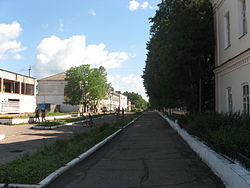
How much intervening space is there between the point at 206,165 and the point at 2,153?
7258mm

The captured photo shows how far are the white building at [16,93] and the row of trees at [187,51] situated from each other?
27316 mm

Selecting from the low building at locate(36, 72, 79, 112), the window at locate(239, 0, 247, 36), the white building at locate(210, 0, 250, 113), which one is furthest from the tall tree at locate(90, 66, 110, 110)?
the window at locate(239, 0, 247, 36)

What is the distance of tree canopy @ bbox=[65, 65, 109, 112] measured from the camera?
62688mm

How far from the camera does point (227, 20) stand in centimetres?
1478

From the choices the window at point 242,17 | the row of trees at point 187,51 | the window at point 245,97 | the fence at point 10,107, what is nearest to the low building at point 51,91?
the fence at point 10,107

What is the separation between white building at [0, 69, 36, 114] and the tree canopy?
36.0ft

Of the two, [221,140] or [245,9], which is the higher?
[245,9]

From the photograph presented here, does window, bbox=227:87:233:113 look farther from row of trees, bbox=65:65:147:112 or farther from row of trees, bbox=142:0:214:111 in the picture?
row of trees, bbox=65:65:147:112

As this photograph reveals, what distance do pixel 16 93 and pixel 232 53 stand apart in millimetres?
42336

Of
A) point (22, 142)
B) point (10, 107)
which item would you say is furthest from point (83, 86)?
point (22, 142)

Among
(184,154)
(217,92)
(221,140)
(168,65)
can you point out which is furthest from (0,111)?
(221,140)

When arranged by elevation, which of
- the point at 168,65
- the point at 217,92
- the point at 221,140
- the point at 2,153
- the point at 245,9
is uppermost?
the point at 245,9

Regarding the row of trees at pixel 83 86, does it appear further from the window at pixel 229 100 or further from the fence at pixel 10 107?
the window at pixel 229 100

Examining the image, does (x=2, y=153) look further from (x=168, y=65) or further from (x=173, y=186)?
(x=168, y=65)
